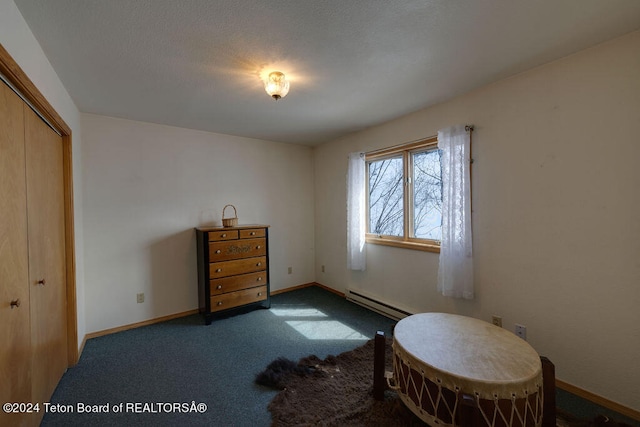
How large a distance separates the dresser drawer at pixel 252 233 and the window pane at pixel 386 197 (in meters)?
1.43

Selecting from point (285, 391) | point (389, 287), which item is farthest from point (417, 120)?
point (285, 391)

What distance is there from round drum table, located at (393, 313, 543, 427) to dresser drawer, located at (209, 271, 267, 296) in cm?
209

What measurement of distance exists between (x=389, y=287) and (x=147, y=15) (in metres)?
3.17

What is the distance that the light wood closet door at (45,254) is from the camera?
1.54 meters

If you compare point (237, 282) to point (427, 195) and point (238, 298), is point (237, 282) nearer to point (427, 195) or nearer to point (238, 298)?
point (238, 298)

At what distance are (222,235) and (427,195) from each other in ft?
7.80

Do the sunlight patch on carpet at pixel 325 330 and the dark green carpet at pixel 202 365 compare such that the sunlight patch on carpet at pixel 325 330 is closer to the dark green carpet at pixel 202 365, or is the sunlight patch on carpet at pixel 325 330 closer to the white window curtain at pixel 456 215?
the dark green carpet at pixel 202 365

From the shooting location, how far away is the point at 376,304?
10.6 ft

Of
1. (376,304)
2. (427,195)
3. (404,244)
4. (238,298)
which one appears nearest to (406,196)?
(427,195)

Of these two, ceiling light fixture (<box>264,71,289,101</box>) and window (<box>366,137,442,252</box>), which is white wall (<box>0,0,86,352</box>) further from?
window (<box>366,137,442,252</box>)

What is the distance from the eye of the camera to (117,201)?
2832mm

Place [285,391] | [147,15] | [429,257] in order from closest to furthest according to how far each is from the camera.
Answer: [147,15] < [285,391] < [429,257]

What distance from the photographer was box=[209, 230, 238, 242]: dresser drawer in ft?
9.70

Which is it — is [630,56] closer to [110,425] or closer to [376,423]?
[376,423]
